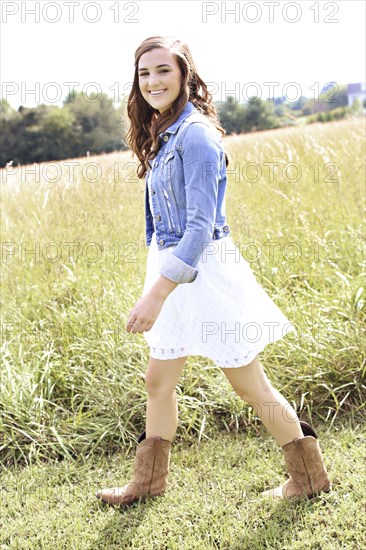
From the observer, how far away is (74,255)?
3895mm

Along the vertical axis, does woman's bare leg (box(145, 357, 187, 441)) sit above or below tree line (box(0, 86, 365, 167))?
below

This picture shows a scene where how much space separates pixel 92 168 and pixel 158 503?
302 centimetres

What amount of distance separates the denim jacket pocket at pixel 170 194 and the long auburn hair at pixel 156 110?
99 millimetres

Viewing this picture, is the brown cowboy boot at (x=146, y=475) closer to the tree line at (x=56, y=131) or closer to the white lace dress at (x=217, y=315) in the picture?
the white lace dress at (x=217, y=315)

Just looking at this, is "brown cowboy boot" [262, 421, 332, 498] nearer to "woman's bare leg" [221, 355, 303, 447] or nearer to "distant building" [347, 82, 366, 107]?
"woman's bare leg" [221, 355, 303, 447]

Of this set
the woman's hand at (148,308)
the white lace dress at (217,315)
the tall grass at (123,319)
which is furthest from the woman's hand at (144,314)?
the tall grass at (123,319)

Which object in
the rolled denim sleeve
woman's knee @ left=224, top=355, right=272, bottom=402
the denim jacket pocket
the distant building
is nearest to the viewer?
the rolled denim sleeve

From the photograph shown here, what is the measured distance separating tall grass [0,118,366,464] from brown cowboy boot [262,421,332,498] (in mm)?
494

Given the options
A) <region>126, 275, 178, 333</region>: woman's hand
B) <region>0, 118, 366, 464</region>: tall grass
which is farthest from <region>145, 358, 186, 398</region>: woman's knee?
<region>0, 118, 366, 464</region>: tall grass

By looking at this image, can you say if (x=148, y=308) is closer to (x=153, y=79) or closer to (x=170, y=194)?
(x=170, y=194)

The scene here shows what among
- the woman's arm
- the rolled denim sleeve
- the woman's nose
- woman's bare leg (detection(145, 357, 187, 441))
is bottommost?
woman's bare leg (detection(145, 357, 187, 441))

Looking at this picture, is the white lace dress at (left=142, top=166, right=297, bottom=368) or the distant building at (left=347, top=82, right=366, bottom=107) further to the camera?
the distant building at (left=347, top=82, right=366, bottom=107)

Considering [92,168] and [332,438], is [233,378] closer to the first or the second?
[332,438]

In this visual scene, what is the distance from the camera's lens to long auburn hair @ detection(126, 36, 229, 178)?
1937 millimetres
